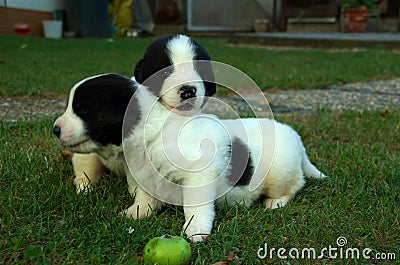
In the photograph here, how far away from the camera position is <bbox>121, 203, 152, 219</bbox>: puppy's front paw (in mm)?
2115

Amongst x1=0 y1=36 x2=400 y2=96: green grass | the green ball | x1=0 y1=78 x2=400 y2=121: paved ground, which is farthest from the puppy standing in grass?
x1=0 y1=36 x2=400 y2=96: green grass

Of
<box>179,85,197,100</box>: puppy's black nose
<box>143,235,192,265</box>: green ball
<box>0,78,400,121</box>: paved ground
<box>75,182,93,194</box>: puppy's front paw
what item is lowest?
<box>0,78,400,121</box>: paved ground

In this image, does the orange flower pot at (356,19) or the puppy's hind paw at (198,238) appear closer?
the puppy's hind paw at (198,238)

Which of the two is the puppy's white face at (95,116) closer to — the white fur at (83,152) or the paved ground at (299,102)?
the white fur at (83,152)

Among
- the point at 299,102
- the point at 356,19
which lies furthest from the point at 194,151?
the point at 356,19

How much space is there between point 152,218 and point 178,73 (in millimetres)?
698

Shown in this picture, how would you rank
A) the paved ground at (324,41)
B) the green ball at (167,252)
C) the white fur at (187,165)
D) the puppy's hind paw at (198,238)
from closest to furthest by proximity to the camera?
1. the green ball at (167,252)
2. the puppy's hind paw at (198,238)
3. the white fur at (187,165)
4. the paved ground at (324,41)

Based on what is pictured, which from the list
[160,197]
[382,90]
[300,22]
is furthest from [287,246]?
[300,22]

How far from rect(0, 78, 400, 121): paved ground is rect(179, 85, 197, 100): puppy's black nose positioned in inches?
67.3

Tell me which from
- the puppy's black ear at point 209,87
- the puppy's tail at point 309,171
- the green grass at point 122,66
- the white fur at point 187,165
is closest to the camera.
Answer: the white fur at point 187,165

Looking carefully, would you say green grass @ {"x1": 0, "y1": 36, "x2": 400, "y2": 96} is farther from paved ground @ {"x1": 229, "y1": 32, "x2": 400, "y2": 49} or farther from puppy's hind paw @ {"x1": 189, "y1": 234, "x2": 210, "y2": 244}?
puppy's hind paw @ {"x1": 189, "y1": 234, "x2": 210, "y2": 244}

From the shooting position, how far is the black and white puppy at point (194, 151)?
2047 mm

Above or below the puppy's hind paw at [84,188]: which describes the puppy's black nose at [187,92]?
above

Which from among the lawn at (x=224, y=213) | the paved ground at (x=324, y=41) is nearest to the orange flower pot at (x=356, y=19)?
the paved ground at (x=324, y=41)
